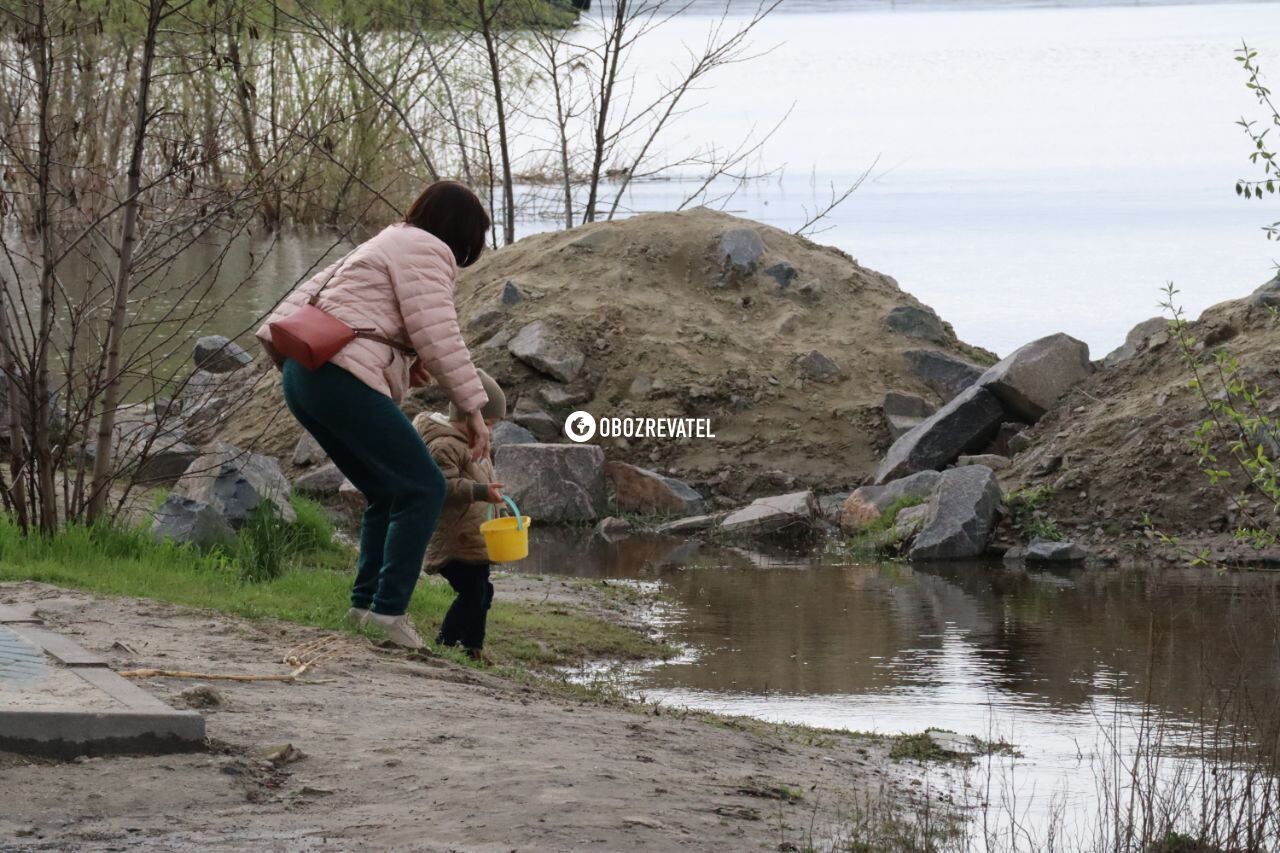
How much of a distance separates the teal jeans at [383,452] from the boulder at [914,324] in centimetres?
974

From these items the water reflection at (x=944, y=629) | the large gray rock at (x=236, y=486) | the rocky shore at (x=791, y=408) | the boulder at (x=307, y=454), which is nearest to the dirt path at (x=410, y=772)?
the water reflection at (x=944, y=629)

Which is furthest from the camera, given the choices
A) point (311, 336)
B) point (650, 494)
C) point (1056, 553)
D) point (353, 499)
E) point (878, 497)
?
point (650, 494)

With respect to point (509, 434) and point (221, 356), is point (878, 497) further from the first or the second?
point (221, 356)

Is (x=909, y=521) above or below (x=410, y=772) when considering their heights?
above

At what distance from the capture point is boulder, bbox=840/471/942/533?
13.1 m

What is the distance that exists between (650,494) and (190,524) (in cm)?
555

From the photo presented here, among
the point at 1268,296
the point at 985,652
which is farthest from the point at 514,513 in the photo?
the point at 1268,296

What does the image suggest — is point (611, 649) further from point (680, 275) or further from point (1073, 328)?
point (1073, 328)

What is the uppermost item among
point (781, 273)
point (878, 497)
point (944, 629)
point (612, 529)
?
point (781, 273)

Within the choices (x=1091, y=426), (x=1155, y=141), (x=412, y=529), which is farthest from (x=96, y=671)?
(x=1155, y=141)

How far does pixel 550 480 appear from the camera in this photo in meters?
13.7

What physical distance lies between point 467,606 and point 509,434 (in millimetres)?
6942

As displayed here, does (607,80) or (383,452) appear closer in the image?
(383,452)

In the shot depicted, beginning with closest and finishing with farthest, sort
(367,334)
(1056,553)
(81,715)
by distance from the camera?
(81,715) < (367,334) < (1056,553)
